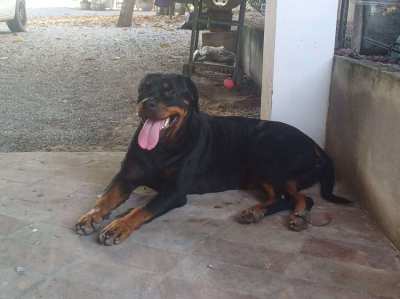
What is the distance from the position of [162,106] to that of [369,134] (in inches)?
52.8

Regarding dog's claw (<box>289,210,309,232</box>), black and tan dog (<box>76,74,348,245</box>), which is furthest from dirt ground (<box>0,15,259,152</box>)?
dog's claw (<box>289,210,309,232</box>)

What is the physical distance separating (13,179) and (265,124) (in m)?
1.91

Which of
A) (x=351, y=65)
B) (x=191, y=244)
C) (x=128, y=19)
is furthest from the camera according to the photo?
(x=128, y=19)

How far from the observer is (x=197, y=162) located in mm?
3582

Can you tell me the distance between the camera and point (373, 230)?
3.19m

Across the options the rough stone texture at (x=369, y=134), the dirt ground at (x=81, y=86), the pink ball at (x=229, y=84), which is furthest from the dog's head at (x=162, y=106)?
the pink ball at (x=229, y=84)

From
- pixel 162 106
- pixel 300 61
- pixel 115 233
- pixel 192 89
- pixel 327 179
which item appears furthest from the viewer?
pixel 300 61

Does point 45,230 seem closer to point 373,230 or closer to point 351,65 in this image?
point 373,230

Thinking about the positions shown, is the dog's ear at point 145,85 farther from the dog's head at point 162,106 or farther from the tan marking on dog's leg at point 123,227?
the tan marking on dog's leg at point 123,227

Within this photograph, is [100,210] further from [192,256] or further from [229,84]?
[229,84]

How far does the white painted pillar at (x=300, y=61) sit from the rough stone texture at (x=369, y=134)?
0.11 meters

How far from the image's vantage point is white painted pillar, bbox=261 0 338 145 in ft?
13.0

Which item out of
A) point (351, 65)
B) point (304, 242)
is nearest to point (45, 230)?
point (304, 242)

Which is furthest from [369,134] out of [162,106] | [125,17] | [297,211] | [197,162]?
[125,17]
